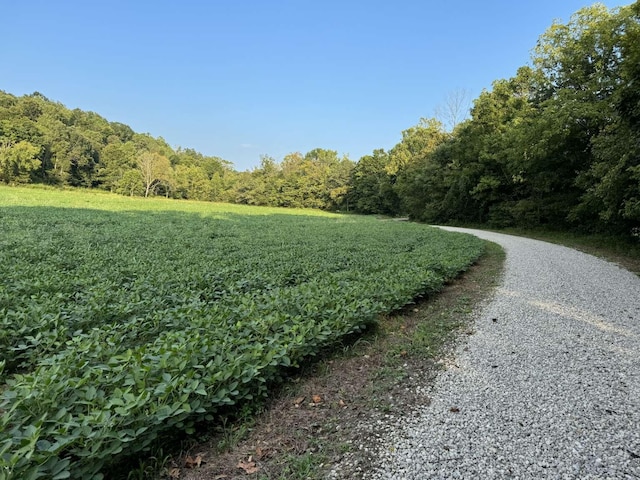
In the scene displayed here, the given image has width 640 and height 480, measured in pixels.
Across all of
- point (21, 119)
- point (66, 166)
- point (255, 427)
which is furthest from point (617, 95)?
point (21, 119)

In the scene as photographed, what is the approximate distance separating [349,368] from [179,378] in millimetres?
1847

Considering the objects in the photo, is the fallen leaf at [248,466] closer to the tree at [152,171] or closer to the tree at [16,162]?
the tree at [16,162]

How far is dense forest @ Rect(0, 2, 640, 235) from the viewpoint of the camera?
1146 centimetres

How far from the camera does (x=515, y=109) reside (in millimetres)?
25250

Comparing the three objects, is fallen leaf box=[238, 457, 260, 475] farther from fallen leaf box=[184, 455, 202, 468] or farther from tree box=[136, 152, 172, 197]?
tree box=[136, 152, 172, 197]

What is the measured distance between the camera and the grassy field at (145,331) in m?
1.94

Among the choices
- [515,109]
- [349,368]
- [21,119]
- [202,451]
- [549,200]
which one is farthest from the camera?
[21,119]

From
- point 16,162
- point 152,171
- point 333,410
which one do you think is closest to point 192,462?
point 333,410

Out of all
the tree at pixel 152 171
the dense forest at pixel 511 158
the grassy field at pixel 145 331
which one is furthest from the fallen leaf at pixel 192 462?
the tree at pixel 152 171

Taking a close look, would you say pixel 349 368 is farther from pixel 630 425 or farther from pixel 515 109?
pixel 515 109

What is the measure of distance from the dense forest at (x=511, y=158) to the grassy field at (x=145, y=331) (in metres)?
9.23

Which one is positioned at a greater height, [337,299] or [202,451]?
[337,299]

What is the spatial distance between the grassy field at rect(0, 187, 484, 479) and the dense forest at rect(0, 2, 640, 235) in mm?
9226

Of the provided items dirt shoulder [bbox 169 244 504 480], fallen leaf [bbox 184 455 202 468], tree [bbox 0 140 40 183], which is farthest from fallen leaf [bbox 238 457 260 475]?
tree [bbox 0 140 40 183]
